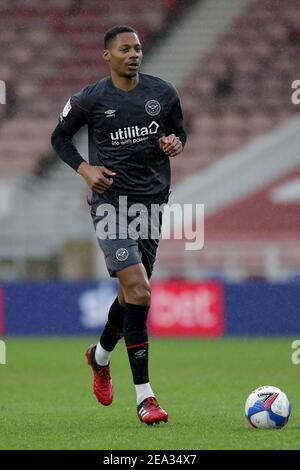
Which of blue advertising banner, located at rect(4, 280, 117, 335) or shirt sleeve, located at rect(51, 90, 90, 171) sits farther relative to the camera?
blue advertising banner, located at rect(4, 280, 117, 335)

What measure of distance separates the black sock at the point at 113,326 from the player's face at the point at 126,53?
1452 mm

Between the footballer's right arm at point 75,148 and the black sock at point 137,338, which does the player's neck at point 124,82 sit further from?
the black sock at point 137,338

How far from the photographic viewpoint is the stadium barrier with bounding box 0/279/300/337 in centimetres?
1631

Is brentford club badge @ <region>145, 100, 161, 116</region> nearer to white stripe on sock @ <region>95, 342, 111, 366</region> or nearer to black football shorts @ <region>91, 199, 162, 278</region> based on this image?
black football shorts @ <region>91, 199, 162, 278</region>

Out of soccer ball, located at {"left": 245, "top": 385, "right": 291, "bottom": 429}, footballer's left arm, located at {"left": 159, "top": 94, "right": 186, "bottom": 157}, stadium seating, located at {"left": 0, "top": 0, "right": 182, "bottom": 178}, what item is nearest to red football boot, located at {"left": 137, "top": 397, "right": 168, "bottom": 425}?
soccer ball, located at {"left": 245, "top": 385, "right": 291, "bottom": 429}

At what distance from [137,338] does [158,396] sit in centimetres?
182

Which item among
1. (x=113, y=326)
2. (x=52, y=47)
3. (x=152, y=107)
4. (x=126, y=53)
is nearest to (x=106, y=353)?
(x=113, y=326)

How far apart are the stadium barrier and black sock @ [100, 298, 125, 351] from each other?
8.78 m

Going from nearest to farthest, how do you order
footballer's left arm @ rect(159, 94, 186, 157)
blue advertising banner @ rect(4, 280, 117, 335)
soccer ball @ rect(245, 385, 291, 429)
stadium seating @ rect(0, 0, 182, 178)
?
soccer ball @ rect(245, 385, 291, 429)
footballer's left arm @ rect(159, 94, 186, 157)
blue advertising banner @ rect(4, 280, 117, 335)
stadium seating @ rect(0, 0, 182, 178)

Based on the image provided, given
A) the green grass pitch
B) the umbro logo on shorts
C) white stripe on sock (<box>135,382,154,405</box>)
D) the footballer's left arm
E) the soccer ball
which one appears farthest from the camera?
the footballer's left arm

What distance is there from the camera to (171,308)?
53.8 ft

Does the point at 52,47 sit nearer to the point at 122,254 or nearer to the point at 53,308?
the point at 53,308
